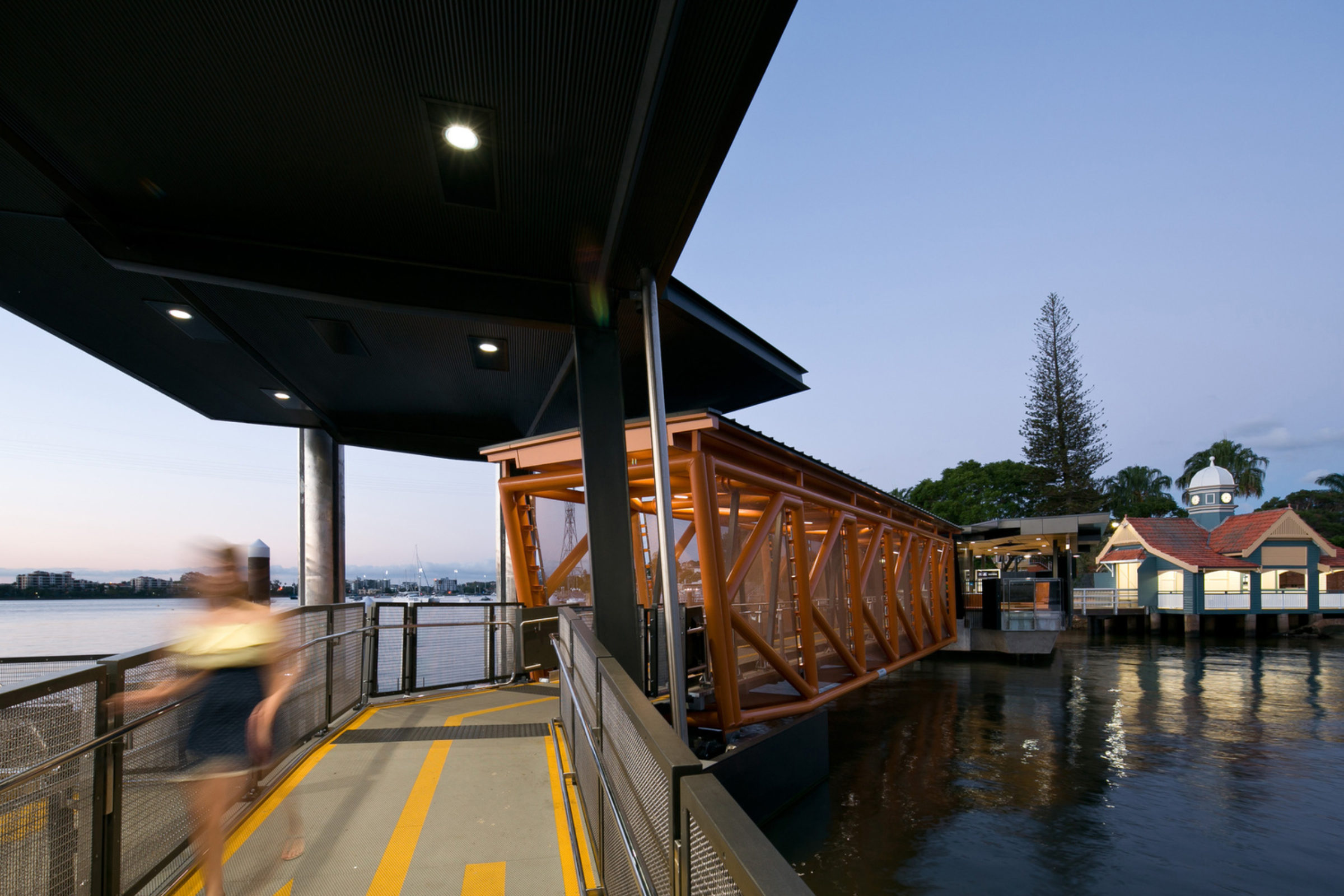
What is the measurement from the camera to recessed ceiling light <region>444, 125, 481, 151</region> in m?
4.74

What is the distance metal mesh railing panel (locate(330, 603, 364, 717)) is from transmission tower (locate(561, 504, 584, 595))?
4.36 metres

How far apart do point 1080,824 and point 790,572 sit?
219 inches

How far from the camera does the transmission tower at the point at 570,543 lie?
12.4 meters

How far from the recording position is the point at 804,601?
9.90m

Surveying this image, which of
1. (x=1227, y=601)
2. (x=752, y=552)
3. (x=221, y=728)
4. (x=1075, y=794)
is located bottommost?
(x=1227, y=601)

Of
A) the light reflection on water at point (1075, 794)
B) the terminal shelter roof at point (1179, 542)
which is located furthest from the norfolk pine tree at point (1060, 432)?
the light reflection on water at point (1075, 794)

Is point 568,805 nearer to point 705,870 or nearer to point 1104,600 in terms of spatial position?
point 705,870

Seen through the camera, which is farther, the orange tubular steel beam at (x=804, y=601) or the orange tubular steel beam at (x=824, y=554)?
the orange tubular steel beam at (x=824, y=554)

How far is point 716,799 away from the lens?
1.61 meters

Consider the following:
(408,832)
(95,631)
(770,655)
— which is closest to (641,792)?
(408,832)

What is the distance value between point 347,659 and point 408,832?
3.64 m

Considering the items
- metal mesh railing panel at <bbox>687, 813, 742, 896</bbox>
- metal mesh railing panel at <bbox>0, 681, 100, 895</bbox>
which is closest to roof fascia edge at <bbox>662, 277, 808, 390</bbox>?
metal mesh railing panel at <bbox>0, 681, 100, 895</bbox>

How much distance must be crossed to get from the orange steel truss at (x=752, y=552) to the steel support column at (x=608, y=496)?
0.69 meters

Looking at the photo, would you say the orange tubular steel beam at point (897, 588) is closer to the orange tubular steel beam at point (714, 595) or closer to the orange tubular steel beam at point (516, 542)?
the orange tubular steel beam at point (516, 542)
